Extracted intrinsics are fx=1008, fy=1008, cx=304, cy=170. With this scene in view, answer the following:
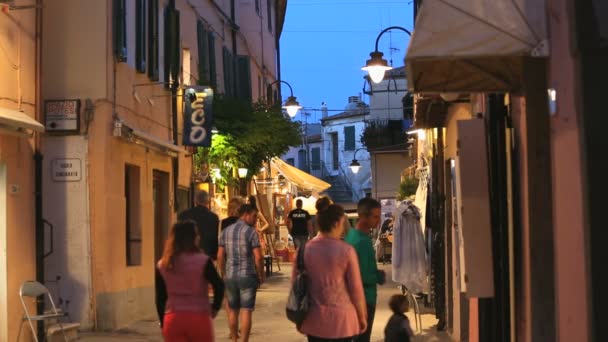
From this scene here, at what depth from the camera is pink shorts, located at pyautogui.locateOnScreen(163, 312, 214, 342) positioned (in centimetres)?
756

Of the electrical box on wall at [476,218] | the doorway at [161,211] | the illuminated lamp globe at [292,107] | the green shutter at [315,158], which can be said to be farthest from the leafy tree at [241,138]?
the green shutter at [315,158]

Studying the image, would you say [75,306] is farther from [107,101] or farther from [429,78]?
[429,78]

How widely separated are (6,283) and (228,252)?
2648mm

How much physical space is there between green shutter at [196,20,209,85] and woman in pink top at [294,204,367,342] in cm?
1388

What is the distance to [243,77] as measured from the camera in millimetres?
27344

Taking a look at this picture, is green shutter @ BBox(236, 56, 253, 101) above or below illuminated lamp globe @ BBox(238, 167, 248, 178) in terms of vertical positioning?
above

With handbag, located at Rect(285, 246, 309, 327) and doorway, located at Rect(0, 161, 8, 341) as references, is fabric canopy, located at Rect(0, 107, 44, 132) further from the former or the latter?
handbag, located at Rect(285, 246, 309, 327)

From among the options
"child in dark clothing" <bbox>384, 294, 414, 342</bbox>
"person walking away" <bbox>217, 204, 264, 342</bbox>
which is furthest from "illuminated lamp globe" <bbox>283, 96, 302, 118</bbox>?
"child in dark clothing" <bbox>384, 294, 414, 342</bbox>

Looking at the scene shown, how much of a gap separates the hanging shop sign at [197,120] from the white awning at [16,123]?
616 cm

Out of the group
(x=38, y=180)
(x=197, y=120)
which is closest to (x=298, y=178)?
(x=197, y=120)

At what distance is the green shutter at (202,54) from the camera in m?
21.6

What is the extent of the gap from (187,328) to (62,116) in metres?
7.04

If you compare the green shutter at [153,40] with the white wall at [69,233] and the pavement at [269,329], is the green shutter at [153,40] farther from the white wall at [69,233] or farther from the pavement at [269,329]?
the pavement at [269,329]

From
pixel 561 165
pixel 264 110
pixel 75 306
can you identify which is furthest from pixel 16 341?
pixel 264 110
